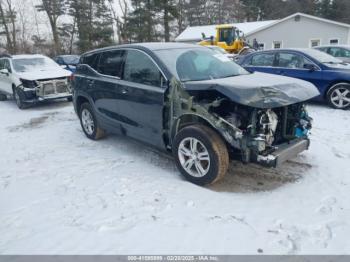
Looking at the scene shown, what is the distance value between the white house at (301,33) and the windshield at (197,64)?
2381 cm

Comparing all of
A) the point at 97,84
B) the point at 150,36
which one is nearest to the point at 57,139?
the point at 97,84

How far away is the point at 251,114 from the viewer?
11.6 feet

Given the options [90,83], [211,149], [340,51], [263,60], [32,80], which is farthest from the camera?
[340,51]

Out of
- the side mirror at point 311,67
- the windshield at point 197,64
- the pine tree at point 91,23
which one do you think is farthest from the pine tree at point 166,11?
the windshield at point 197,64

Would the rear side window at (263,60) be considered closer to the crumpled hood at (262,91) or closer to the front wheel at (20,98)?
the crumpled hood at (262,91)

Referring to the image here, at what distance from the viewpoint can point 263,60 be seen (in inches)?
347

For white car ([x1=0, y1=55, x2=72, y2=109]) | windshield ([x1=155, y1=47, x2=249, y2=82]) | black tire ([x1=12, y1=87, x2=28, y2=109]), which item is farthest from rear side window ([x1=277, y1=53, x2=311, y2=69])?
black tire ([x1=12, y1=87, x2=28, y2=109])

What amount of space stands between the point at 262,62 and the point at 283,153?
581 cm

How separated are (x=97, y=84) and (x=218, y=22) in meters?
42.3

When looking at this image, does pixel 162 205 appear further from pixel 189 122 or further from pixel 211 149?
pixel 189 122

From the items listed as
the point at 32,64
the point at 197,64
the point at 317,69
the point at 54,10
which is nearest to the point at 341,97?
the point at 317,69

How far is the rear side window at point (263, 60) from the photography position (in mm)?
8625

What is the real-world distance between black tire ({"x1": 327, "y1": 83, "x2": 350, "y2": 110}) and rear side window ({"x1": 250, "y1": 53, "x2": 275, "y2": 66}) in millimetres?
1823

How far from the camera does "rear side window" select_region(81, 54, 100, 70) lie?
18.4ft
